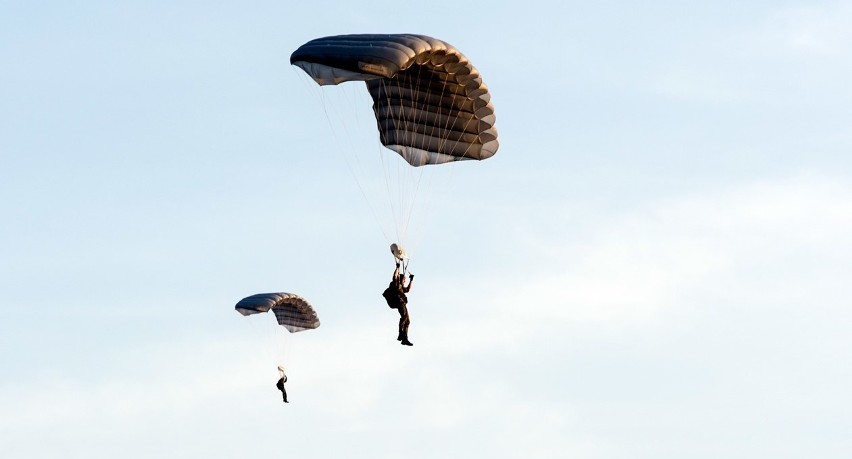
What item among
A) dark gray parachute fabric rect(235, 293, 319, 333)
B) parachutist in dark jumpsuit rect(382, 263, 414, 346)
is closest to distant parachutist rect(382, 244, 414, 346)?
parachutist in dark jumpsuit rect(382, 263, 414, 346)

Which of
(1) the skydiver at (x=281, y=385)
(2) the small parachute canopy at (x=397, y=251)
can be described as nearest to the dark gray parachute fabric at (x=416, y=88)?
(2) the small parachute canopy at (x=397, y=251)

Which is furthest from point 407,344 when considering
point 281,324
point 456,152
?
point 281,324

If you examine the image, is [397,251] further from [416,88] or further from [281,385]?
[281,385]

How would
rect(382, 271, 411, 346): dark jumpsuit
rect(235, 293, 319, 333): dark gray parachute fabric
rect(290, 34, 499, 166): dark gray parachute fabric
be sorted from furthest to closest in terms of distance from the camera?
1. rect(235, 293, 319, 333): dark gray parachute fabric
2. rect(382, 271, 411, 346): dark jumpsuit
3. rect(290, 34, 499, 166): dark gray parachute fabric

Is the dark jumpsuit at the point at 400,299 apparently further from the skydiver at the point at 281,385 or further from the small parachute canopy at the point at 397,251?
the skydiver at the point at 281,385

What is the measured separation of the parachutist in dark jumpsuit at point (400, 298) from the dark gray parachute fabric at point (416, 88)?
9.19 ft

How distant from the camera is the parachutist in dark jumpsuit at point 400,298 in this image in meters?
36.4

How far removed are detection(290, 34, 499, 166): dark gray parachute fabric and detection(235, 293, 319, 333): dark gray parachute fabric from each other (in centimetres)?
Result: 1179

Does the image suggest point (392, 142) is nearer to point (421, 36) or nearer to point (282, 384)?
point (421, 36)

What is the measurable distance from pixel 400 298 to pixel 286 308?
50.5 ft

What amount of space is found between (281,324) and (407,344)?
52.5ft

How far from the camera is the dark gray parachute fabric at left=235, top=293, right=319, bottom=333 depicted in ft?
161

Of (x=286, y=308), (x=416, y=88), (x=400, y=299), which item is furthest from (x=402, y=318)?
(x=286, y=308)

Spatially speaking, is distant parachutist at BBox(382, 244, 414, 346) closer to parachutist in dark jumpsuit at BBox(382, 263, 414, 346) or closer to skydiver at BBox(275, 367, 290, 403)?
parachutist in dark jumpsuit at BBox(382, 263, 414, 346)
